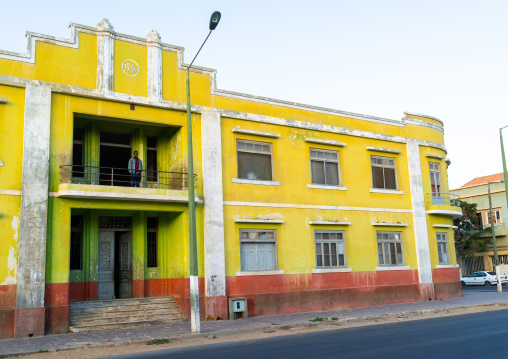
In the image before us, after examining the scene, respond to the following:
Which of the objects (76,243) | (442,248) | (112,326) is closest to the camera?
(112,326)

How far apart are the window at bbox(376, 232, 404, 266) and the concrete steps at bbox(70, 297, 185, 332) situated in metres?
9.42

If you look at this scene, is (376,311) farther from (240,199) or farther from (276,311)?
(240,199)

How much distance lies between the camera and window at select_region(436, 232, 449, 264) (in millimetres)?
23581

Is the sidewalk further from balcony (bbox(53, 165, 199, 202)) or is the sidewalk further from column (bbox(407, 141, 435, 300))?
balcony (bbox(53, 165, 199, 202))

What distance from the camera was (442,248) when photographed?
23828mm

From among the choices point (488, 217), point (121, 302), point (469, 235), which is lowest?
point (121, 302)

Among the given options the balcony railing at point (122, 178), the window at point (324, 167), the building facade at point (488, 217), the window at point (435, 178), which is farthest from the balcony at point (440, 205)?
the building facade at point (488, 217)

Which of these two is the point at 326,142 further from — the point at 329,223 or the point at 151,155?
the point at 151,155

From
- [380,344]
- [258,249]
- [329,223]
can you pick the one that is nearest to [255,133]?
[258,249]

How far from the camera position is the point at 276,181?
1939cm

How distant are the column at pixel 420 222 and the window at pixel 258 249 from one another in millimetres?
7533

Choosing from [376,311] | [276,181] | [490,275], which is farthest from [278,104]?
[490,275]

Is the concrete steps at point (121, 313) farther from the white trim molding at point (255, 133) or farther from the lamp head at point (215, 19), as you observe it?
the lamp head at point (215, 19)

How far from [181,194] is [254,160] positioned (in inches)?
143
